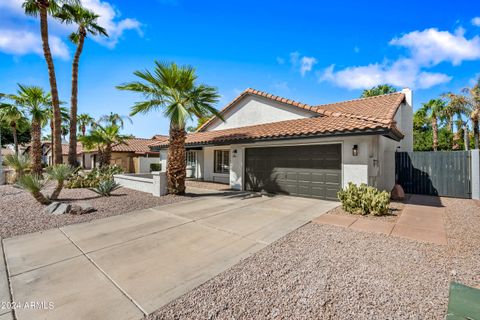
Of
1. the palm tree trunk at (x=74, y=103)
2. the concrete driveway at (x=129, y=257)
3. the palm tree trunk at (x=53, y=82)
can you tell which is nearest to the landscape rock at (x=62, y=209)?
the concrete driveway at (x=129, y=257)

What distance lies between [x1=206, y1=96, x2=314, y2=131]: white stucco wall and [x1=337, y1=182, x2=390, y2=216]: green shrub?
5712mm

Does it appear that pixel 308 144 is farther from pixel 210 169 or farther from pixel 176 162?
pixel 210 169

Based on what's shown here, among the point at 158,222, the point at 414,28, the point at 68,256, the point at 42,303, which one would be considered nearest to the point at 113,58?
the point at 158,222

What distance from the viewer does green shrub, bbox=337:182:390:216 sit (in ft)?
22.5

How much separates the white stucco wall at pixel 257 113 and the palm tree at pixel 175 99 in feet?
11.0

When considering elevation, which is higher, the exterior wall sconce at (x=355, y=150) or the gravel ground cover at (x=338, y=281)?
the exterior wall sconce at (x=355, y=150)

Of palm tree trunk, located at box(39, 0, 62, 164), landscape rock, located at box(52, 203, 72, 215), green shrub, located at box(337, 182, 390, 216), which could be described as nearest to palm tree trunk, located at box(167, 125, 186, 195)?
landscape rock, located at box(52, 203, 72, 215)

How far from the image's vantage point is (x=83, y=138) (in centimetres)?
1848

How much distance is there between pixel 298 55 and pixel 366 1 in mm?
4684

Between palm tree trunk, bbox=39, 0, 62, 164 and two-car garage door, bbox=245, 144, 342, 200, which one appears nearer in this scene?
two-car garage door, bbox=245, 144, 342, 200

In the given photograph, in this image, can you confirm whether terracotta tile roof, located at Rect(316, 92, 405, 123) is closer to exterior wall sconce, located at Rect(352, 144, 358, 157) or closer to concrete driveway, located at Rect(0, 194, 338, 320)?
exterior wall sconce, located at Rect(352, 144, 358, 157)

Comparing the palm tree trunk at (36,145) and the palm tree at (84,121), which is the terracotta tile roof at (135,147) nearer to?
the palm tree trunk at (36,145)

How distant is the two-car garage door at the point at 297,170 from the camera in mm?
9328

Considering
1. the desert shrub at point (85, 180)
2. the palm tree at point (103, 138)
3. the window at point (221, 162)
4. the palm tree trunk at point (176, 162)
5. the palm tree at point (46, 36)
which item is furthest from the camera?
the palm tree at point (103, 138)
